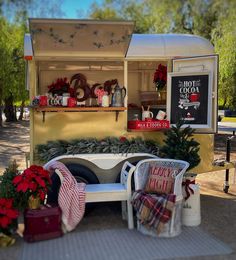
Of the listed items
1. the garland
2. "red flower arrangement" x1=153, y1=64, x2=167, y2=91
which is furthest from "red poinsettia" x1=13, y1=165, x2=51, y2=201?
"red flower arrangement" x1=153, y1=64, x2=167, y2=91

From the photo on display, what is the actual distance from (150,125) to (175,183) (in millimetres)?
1327

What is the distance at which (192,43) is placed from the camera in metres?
5.96

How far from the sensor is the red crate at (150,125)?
5816 mm

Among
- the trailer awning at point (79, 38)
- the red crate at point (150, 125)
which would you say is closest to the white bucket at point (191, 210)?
the red crate at point (150, 125)

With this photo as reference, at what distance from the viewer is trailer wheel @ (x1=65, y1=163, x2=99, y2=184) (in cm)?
534

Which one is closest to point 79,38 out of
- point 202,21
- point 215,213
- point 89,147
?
point 89,147

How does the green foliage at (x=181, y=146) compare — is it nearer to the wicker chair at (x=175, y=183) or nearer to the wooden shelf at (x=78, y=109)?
the wicker chair at (x=175, y=183)

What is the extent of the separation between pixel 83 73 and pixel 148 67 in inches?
59.7

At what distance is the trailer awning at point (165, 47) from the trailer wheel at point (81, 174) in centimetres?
188

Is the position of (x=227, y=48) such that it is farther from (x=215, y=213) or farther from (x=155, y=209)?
(x=155, y=209)

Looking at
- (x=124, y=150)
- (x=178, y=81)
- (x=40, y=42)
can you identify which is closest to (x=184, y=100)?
(x=178, y=81)

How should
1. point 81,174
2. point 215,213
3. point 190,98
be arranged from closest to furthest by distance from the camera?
point 81,174, point 215,213, point 190,98

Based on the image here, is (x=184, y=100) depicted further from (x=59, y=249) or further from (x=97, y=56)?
(x=59, y=249)

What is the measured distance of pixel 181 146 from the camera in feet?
17.9
